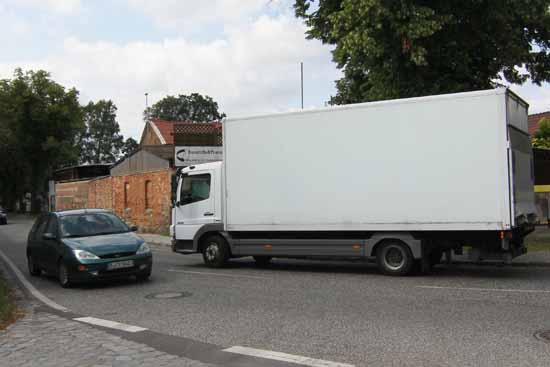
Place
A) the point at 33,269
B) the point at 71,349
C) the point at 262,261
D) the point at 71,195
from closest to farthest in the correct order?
1. the point at 71,349
2. the point at 33,269
3. the point at 262,261
4. the point at 71,195

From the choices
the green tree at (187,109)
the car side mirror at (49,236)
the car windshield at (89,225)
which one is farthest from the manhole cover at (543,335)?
the green tree at (187,109)

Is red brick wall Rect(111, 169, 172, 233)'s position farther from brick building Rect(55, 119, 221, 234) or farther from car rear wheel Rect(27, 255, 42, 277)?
car rear wheel Rect(27, 255, 42, 277)

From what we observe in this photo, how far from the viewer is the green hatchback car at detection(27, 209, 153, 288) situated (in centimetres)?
1139

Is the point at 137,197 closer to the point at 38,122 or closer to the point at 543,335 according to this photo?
the point at 543,335

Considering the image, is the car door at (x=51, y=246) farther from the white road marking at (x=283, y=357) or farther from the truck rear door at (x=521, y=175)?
the truck rear door at (x=521, y=175)

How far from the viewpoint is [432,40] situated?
1744 cm

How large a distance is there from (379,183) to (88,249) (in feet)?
19.1

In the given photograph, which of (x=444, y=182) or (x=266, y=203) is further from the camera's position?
(x=266, y=203)

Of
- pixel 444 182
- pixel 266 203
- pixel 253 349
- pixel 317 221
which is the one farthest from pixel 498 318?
pixel 266 203

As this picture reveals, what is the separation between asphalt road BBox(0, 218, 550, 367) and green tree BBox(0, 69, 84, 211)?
176 feet

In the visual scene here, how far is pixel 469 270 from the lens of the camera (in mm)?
13102

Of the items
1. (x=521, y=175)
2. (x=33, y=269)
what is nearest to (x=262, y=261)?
(x=33, y=269)

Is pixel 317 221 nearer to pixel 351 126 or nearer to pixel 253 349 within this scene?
pixel 351 126

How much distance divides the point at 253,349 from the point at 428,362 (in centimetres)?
186
